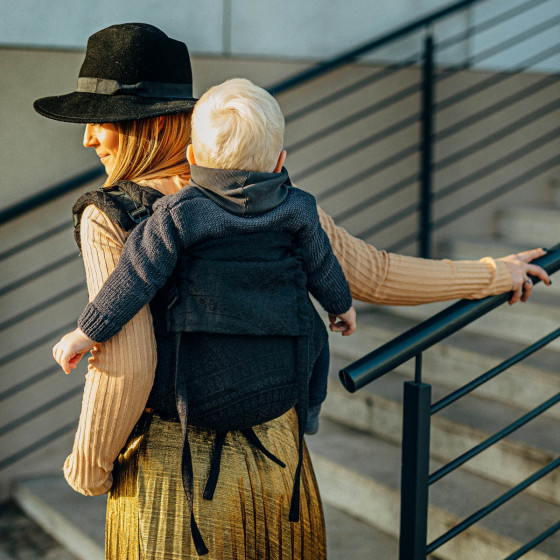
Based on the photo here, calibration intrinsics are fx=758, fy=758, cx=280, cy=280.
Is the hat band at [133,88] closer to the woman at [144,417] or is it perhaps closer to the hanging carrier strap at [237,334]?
the woman at [144,417]

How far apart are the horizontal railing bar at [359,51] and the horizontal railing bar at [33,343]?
134 centimetres

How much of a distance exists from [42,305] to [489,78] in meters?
2.56

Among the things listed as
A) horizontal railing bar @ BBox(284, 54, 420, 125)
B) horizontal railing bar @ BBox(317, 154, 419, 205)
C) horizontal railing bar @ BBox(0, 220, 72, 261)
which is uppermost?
horizontal railing bar @ BBox(284, 54, 420, 125)

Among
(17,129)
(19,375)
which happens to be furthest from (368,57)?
(19,375)

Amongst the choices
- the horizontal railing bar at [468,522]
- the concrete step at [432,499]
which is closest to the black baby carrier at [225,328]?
the horizontal railing bar at [468,522]

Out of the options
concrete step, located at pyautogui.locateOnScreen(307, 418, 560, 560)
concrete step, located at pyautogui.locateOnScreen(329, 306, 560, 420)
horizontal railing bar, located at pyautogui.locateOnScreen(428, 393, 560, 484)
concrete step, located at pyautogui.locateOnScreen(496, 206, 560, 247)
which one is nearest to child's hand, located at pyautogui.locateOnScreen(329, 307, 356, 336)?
horizontal railing bar, located at pyautogui.locateOnScreen(428, 393, 560, 484)

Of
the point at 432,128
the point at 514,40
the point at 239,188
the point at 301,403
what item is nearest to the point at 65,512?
the point at 301,403

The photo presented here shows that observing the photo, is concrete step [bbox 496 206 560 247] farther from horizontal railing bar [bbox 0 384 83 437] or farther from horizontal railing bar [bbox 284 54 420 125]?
horizontal railing bar [bbox 0 384 83 437]

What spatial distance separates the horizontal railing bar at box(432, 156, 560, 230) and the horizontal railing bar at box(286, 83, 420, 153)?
544mm

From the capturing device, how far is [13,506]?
10.5ft

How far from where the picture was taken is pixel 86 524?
2.82 m

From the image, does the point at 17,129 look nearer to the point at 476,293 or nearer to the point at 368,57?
the point at 368,57

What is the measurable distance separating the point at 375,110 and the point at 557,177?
3.98ft

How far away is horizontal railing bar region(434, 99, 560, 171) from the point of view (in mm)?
3982
